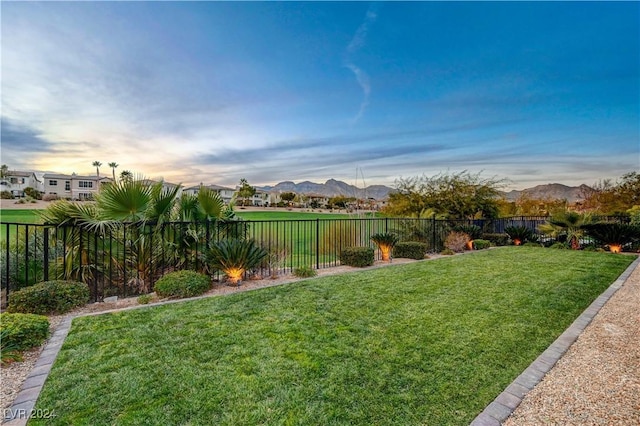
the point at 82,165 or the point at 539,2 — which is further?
the point at 82,165

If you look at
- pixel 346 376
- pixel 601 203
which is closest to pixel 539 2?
pixel 346 376

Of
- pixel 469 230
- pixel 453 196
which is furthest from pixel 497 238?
pixel 453 196

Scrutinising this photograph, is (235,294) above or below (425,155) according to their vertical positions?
below

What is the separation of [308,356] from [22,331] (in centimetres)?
286

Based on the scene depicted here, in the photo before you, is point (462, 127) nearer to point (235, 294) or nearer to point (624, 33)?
point (624, 33)

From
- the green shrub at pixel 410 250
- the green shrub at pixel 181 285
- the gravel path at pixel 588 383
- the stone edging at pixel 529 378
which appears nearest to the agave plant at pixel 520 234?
the green shrub at pixel 410 250

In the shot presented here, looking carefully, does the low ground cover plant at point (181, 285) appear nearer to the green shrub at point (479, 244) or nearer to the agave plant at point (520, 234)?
the green shrub at point (479, 244)

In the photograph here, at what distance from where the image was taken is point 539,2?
25.6 feet

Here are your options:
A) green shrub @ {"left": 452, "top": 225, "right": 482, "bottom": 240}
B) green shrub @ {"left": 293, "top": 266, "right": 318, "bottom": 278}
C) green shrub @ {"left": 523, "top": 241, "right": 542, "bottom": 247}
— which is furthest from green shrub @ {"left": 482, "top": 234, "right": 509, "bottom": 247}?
green shrub @ {"left": 293, "top": 266, "right": 318, "bottom": 278}

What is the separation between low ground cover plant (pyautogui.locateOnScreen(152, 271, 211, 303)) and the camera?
471 cm

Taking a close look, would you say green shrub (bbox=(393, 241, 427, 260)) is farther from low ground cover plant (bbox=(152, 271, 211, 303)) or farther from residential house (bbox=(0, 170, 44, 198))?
residential house (bbox=(0, 170, 44, 198))

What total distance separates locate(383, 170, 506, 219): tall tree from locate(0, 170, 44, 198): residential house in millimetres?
48279

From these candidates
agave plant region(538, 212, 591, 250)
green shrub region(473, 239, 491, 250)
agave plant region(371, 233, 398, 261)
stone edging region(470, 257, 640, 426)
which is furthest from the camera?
agave plant region(538, 212, 591, 250)

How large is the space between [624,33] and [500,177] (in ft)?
23.3
